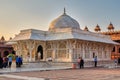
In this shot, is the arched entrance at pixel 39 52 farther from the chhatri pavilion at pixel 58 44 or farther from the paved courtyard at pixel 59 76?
the paved courtyard at pixel 59 76

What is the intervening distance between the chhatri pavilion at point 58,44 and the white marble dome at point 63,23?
340 cm

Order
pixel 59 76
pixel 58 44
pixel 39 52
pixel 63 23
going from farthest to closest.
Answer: pixel 63 23 → pixel 39 52 → pixel 58 44 → pixel 59 76

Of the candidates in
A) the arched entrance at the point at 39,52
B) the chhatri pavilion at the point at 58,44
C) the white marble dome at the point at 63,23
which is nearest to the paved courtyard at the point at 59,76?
the chhatri pavilion at the point at 58,44

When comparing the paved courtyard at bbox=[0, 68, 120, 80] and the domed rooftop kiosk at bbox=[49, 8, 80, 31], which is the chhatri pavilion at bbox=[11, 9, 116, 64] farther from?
the paved courtyard at bbox=[0, 68, 120, 80]

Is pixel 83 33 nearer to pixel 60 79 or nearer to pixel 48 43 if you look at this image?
pixel 48 43

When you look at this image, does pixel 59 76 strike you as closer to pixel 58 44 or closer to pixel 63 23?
pixel 58 44

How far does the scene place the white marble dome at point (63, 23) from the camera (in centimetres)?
3103

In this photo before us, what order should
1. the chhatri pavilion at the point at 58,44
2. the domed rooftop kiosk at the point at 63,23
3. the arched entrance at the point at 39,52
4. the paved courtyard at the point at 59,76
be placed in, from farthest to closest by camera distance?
the domed rooftop kiosk at the point at 63,23
the arched entrance at the point at 39,52
the chhatri pavilion at the point at 58,44
the paved courtyard at the point at 59,76

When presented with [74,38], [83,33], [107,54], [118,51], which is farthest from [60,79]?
[118,51]

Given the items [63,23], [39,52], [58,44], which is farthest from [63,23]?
[58,44]

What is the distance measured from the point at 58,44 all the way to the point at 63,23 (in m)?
5.42

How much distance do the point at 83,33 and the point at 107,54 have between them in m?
6.69

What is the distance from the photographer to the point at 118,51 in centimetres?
5325

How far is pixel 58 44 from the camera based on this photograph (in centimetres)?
2644
